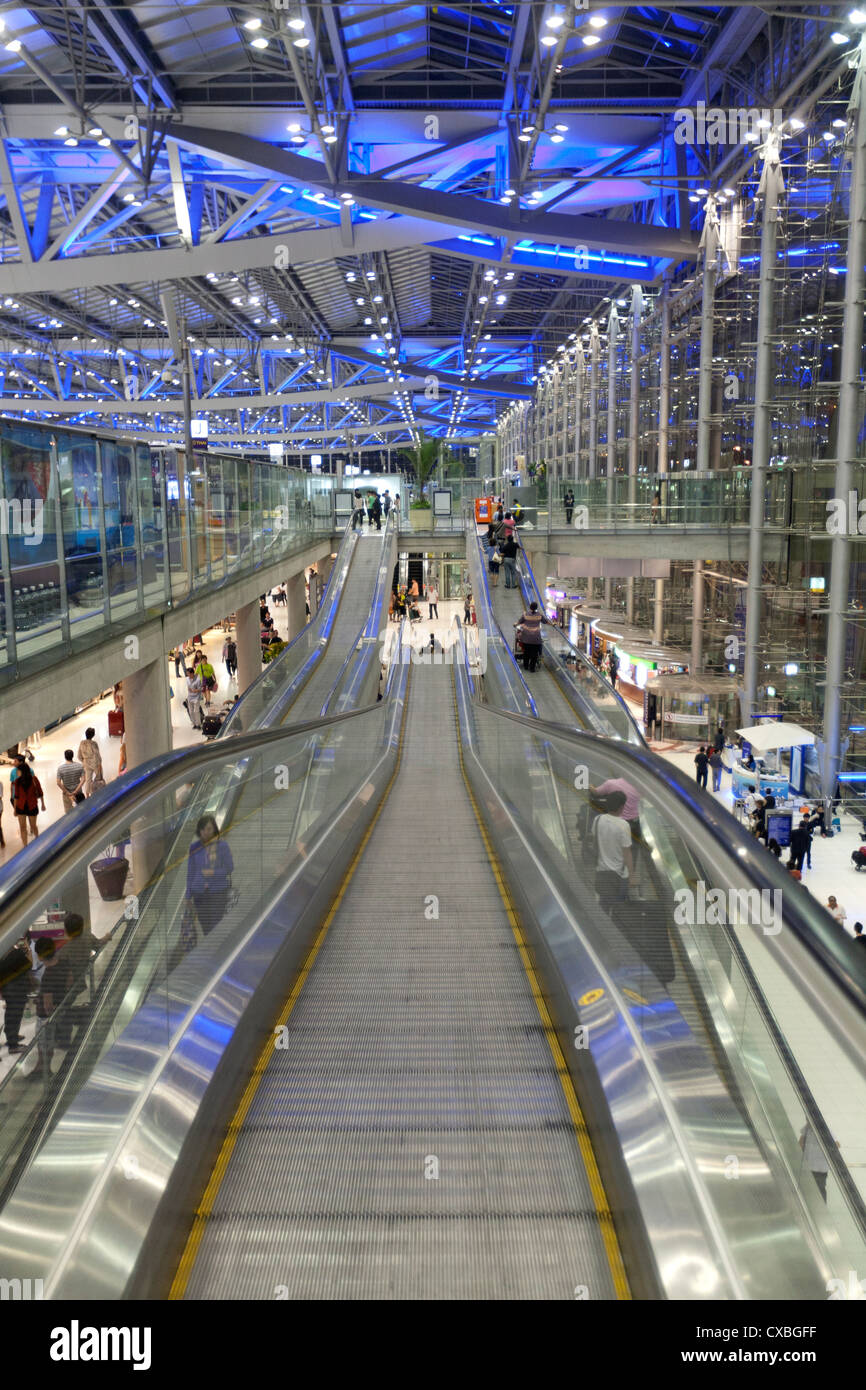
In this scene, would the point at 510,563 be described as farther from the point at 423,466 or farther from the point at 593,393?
the point at 593,393

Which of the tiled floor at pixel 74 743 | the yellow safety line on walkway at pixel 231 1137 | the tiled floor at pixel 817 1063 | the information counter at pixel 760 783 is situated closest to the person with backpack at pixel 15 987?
the yellow safety line on walkway at pixel 231 1137

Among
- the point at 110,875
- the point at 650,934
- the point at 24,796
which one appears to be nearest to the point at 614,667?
the point at 24,796

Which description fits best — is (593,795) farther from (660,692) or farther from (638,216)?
Result: (638,216)

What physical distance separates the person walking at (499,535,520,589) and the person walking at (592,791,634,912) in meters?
18.6

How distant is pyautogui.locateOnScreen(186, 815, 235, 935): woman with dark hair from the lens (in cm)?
448

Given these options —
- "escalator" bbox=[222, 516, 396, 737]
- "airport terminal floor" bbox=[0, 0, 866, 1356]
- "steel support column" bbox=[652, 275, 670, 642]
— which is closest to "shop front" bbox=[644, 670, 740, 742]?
"airport terminal floor" bbox=[0, 0, 866, 1356]

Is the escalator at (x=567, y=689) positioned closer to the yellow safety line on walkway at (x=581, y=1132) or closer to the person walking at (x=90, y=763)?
the person walking at (x=90, y=763)

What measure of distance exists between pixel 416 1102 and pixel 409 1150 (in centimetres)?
33

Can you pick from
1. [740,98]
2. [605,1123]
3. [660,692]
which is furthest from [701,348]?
[605,1123]

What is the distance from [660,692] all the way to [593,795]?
2193 cm

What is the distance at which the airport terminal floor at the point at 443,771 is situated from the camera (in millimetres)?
2807

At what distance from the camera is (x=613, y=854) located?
195 inches

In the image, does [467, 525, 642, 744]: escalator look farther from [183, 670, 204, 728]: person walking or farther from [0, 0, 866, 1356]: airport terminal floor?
[183, 670, 204, 728]: person walking
